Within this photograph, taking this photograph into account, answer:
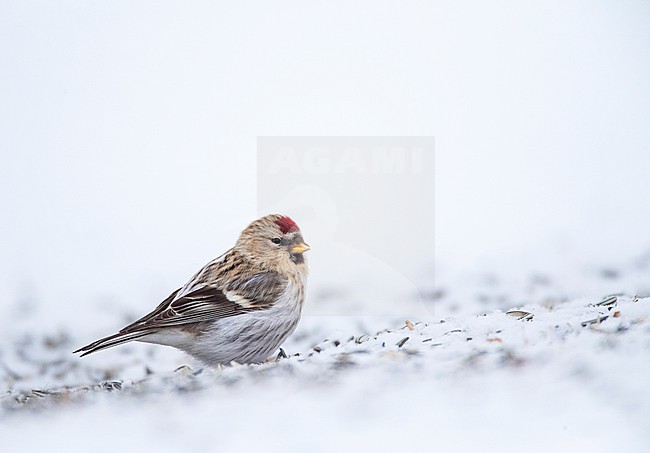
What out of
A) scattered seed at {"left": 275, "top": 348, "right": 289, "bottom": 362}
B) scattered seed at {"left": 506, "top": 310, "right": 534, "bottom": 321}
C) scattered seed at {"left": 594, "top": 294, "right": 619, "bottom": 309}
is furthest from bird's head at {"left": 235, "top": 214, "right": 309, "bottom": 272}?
scattered seed at {"left": 594, "top": 294, "right": 619, "bottom": 309}

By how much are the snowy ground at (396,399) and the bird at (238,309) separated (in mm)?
65

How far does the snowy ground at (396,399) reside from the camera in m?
1.61

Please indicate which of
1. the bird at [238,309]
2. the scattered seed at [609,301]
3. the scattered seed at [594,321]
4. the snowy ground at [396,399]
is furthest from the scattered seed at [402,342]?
the scattered seed at [609,301]

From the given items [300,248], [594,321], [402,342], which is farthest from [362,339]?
[594,321]

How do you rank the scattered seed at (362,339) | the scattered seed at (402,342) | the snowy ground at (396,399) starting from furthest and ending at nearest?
the scattered seed at (362,339) < the scattered seed at (402,342) < the snowy ground at (396,399)

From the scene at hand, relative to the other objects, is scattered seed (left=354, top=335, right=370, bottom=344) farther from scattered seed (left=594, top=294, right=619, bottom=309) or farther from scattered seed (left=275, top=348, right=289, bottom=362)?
scattered seed (left=594, top=294, right=619, bottom=309)

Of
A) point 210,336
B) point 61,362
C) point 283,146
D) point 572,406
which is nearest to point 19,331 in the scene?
point 61,362

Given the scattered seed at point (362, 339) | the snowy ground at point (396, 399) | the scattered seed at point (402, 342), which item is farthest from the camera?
the scattered seed at point (362, 339)

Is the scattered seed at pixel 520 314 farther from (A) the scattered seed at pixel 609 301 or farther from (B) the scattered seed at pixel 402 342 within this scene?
(B) the scattered seed at pixel 402 342

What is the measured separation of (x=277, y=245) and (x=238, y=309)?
0.20 metres

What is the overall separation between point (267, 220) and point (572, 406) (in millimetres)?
862

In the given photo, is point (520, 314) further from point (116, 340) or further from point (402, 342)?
point (116, 340)

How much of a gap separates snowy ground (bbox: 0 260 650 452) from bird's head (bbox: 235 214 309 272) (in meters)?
0.26

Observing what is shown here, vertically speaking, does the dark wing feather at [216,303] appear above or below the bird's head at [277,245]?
below
